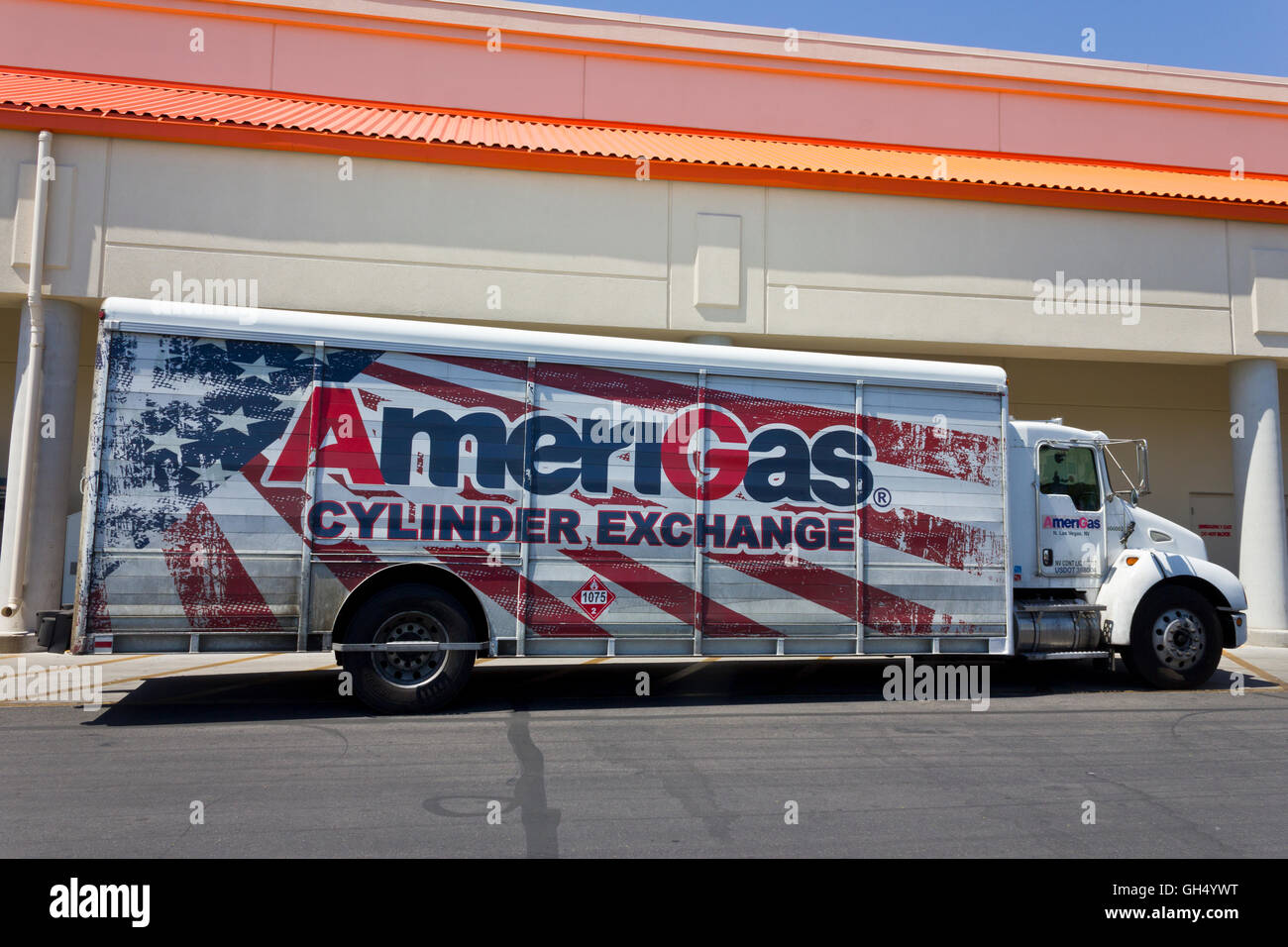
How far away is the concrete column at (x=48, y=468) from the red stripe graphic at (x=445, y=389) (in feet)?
20.7

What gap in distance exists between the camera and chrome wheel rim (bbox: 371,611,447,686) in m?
7.89

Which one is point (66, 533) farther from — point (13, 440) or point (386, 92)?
point (386, 92)

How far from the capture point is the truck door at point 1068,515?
390 inches

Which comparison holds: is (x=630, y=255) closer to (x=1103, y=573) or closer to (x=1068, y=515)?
(x=1068, y=515)

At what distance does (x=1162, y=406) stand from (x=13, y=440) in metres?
18.2

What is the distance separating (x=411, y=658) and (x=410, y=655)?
0.03m

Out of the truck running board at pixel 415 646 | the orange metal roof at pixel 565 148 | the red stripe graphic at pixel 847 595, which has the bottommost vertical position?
the truck running board at pixel 415 646

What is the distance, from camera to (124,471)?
24.3ft

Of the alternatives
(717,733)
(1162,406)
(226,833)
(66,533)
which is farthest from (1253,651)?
(66,533)

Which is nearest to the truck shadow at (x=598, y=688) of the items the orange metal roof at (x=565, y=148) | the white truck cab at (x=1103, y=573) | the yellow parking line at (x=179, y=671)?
the yellow parking line at (x=179, y=671)

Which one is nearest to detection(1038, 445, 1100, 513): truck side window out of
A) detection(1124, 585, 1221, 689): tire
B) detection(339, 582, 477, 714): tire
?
detection(1124, 585, 1221, 689): tire

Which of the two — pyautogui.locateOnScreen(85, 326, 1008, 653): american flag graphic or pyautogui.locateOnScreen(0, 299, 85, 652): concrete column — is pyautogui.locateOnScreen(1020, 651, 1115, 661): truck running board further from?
pyautogui.locateOnScreen(0, 299, 85, 652): concrete column

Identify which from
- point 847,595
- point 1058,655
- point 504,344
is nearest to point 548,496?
point 504,344

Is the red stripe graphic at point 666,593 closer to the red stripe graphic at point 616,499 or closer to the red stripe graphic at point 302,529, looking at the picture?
the red stripe graphic at point 616,499
